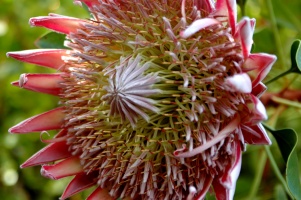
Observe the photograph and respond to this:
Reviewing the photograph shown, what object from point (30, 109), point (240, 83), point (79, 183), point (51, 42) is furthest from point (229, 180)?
point (30, 109)

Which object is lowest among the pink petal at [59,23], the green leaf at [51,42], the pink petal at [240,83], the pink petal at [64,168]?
the pink petal at [64,168]

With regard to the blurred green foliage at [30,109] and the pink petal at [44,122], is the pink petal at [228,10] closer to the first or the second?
the pink petal at [44,122]

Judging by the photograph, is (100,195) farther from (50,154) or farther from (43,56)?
(43,56)

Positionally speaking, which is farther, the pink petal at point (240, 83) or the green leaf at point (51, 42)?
the green leaf at point (51, 42)

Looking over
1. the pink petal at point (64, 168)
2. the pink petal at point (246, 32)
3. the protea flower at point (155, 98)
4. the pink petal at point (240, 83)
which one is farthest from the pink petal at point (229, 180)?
the pink petal at point (64, 168)

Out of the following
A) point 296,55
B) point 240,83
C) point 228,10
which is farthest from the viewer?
point 296,55
